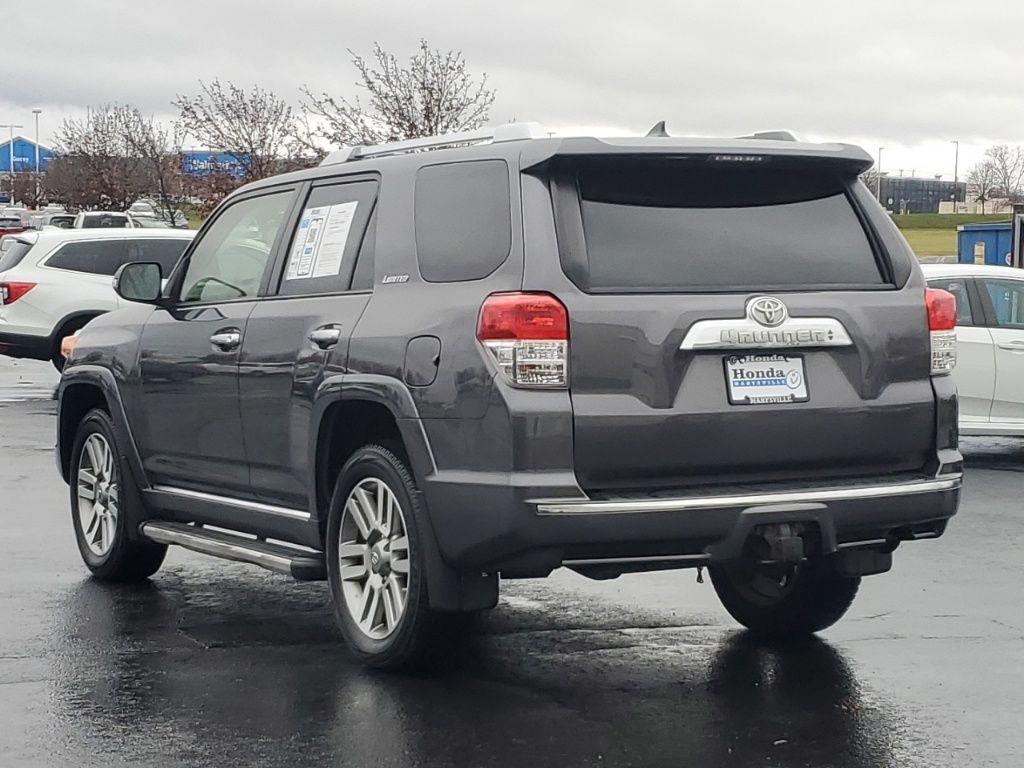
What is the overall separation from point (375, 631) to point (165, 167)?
55554mm

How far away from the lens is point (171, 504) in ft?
24.9

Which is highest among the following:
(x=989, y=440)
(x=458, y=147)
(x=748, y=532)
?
(x=458, y=147)

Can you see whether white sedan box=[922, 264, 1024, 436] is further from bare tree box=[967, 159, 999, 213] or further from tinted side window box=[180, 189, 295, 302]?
bare tree box=[967, 159, 999, 213]

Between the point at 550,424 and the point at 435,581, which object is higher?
the point at 550,424

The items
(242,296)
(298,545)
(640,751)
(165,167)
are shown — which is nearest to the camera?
(640,751)

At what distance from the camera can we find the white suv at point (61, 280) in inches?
789

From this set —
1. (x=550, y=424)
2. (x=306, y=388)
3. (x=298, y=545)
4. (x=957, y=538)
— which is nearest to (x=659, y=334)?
(x=550, y=424)

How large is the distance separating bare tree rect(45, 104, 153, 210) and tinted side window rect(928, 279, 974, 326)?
177ft

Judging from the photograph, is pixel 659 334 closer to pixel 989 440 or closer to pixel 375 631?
pixel 375 631

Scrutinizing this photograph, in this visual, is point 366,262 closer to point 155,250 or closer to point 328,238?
point 328,238

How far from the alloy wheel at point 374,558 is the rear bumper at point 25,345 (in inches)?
575

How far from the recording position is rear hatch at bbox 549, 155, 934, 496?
547cm

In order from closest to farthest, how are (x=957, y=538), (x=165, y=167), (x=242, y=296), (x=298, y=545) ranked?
1. (x=298, y=545)
2. (x=242, y=296)
3. (x=957, y=538)
4. (x=165, y=167)

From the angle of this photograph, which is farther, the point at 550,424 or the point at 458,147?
the point at 458,147
